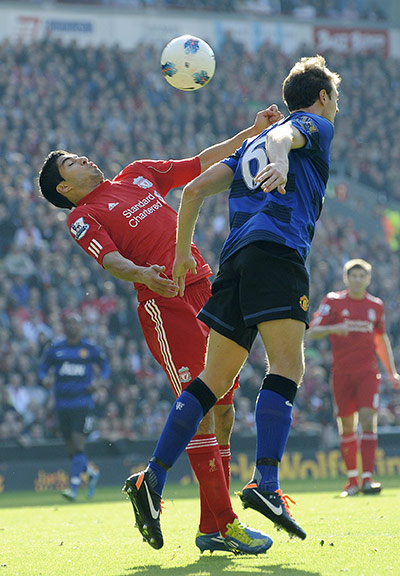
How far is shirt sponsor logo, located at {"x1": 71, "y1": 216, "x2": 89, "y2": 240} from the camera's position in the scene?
18.4 feet

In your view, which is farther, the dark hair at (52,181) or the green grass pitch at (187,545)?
the dark hair at (52,181)

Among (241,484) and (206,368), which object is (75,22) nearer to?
(241,484)

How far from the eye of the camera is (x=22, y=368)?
16.0 m

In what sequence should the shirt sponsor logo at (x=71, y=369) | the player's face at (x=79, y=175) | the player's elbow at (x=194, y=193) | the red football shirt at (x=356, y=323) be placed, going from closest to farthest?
the player's elbow at (x=194, y=193)
the player's face at (x=79, y=175)
the red football shirt at (x=356, y=323)
the shirt sponsor logo at (x=71, y=369)

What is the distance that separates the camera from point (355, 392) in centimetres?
1128

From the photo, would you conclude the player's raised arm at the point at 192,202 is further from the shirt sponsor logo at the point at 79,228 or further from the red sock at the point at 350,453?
the red sock at the point at 350,453

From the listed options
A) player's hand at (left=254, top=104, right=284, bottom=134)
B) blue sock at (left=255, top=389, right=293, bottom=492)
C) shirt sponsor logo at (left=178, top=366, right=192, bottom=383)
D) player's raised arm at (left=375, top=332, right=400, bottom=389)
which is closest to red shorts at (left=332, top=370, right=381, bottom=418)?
player's raised arm at (left=375, top=332, right=400, bottom=389)

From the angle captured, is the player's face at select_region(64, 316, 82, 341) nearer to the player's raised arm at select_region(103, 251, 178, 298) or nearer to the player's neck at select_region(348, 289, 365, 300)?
the player's neck at select_region(348, 289, 365, 300)

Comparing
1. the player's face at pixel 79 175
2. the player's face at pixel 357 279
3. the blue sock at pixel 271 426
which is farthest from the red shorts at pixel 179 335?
the player's face at pixel 357 279

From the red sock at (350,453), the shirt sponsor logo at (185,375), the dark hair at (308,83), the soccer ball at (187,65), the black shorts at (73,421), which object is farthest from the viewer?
the black shorts at (73,421)

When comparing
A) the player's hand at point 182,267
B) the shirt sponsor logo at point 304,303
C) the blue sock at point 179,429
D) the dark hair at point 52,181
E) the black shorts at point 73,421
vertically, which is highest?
the dark hair at point 52,181

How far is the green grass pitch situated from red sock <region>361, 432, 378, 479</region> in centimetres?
149

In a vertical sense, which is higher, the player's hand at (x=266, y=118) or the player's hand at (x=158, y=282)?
the player's hand at (x=266, y=118)

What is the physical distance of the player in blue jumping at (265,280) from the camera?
468 centimetres
